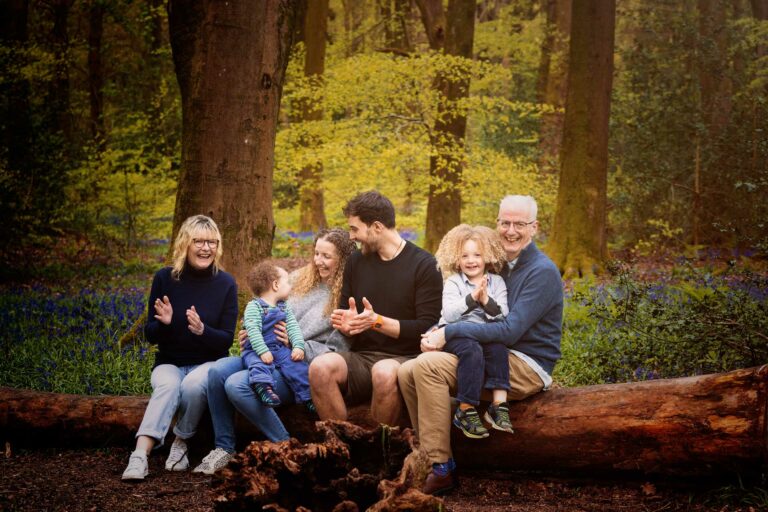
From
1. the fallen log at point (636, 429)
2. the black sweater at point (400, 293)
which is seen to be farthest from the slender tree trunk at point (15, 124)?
the fallen log at point (636, 429)

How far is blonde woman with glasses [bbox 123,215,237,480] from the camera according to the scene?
14.6 ft

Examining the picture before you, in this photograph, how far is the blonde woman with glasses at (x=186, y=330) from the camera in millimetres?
4453

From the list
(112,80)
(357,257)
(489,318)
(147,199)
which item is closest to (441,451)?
(489,318)

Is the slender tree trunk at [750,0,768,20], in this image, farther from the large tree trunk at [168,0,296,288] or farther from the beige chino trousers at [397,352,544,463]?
the beige chino trousers at [397,352,544,463]

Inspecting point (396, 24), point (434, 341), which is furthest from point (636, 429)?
point (396, 24)

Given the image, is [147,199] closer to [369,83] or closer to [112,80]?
[369,83]

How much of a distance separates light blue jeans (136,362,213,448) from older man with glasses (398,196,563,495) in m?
1.38

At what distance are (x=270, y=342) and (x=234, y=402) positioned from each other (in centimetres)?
43

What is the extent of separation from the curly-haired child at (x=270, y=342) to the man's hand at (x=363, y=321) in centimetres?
46

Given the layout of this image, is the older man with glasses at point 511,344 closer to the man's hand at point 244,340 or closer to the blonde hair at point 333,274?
the blonde hair at point 333,274

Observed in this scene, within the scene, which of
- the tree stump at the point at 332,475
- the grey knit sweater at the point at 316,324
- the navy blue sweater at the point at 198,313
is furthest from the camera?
the navy blue sweater at the point at 198,313

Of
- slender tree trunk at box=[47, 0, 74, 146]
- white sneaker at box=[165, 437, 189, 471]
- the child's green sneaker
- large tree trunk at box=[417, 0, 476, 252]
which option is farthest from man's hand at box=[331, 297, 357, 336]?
slender tree trunk at box=[47, 0, 74, 146]

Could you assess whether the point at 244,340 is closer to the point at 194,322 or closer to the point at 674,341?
the point at 194,322

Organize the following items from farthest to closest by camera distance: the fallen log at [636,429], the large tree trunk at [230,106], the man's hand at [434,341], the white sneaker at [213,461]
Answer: the large tree trunk at [230,106]
the white sneaker at [213,461]
the man's hand at [434,341]
the fallen log at [636,429]
